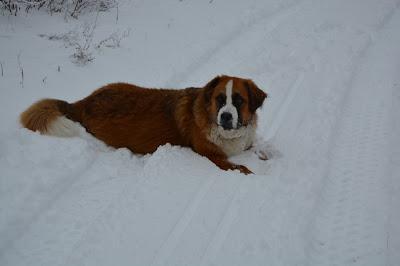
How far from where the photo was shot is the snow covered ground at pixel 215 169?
3100 mm

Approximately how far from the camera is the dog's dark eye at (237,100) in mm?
4229

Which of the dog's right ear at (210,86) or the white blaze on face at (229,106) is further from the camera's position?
the dog's right ear at (210,86)

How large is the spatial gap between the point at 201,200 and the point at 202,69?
3.26m

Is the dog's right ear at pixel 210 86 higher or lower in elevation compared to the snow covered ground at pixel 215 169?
higher

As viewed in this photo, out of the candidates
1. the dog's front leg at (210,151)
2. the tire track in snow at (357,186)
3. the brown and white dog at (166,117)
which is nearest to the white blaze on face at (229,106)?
the brown and white dog at (166,117)

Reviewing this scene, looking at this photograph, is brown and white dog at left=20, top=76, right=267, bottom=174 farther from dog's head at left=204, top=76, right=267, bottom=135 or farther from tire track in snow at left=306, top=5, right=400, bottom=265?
tire track in snow at left=306, top=5, right=400, bottom=265

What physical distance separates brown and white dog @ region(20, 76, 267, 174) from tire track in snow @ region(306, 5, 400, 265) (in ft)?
3.27

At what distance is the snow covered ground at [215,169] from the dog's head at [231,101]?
48cm

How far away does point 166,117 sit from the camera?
4656mm

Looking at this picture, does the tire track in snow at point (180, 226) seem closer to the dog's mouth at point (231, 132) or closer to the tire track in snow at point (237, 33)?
the dog's mouth at point (231, 132)

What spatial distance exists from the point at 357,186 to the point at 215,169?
4.64ft

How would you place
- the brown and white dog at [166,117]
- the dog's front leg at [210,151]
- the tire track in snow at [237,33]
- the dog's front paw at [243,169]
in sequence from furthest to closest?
1. the tire track in snow at [237,33]
2. the dog's front leg at [210,151]
3. the brown and white dog at [166,117]
4. the dog's front paw at [243,169]

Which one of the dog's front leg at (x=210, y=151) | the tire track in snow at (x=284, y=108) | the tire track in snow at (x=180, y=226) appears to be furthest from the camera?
the tire track in snow at (x=284, y=108)

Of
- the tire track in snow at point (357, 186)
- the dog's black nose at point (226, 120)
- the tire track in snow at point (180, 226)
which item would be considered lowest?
the tire track in snow at point (180, 226)
